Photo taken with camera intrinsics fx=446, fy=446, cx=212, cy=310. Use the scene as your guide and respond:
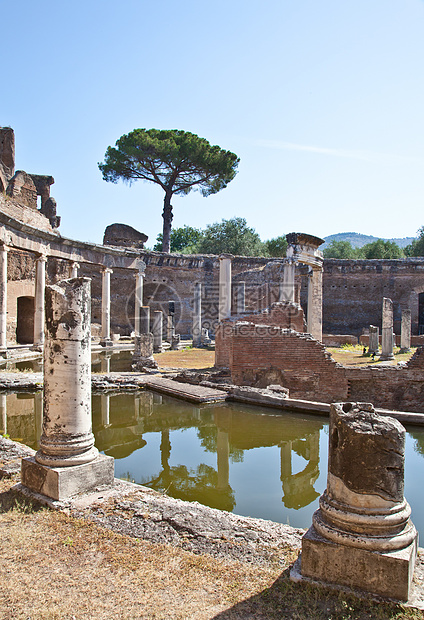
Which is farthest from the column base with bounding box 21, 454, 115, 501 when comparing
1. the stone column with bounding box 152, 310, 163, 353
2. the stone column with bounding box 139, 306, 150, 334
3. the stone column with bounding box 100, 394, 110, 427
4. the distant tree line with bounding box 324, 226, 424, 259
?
the distant tree line with bounding box 324, 226, 424, 259

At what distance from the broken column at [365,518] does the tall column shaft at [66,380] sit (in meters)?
2.58

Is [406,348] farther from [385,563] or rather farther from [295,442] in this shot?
[385,563]

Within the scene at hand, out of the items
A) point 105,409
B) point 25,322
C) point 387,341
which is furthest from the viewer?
point 25,322

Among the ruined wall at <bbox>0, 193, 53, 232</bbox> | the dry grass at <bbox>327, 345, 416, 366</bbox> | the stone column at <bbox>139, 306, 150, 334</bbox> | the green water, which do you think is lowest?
the green water

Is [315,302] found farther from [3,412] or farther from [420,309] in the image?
[420,309]

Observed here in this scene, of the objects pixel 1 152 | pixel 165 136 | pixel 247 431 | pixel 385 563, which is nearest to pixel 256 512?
pixel 385 563

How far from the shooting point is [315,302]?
2112cm

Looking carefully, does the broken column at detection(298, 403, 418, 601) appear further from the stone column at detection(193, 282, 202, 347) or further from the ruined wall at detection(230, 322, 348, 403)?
the stone column at detection(193, 282, 202, 347)

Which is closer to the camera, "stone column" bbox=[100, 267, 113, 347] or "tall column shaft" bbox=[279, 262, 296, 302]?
"tall column shaft" bbox=[279, 262, 296, 302]

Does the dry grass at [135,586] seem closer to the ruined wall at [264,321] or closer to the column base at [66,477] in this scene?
the column base at [66,477]

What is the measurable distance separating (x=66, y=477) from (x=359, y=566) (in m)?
2.83

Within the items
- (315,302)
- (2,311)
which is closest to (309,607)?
(2,311)

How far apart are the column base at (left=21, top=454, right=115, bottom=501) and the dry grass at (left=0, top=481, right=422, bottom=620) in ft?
1.97

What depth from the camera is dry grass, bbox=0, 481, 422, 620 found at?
8.87 feet
